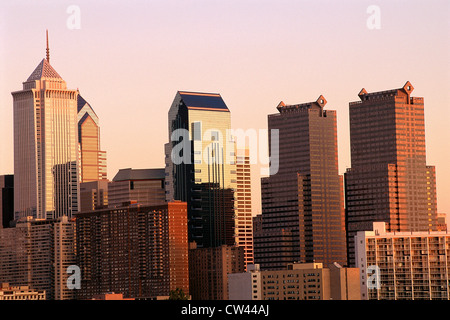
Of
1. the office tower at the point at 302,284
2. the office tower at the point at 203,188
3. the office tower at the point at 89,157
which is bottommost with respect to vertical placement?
the office tower at the point at 302,284

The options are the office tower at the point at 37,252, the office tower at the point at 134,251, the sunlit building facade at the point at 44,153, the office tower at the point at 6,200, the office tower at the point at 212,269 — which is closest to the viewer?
the sunlit building facade at the point at 44,153

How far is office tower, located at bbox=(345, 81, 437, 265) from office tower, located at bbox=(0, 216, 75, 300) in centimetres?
2387

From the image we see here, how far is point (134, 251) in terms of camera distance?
83750 mm

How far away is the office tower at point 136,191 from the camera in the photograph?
79312 mm

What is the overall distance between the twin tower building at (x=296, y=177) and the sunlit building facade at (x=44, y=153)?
133mm

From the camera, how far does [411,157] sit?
74750mm

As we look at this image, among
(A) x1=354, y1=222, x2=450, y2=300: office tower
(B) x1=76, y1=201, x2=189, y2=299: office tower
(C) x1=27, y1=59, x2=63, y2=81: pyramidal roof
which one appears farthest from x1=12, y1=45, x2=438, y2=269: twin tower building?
(C) x1=27, y1=59, x2=63, y2=81: pyramidal roof

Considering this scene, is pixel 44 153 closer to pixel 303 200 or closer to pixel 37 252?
pixel 37 252

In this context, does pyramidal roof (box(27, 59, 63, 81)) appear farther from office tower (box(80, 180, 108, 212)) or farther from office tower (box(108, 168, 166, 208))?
office tower (box(80, 180, 108, 212))

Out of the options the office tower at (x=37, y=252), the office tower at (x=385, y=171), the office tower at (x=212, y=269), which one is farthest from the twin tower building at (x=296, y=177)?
the office tower at (x=37, y=252)

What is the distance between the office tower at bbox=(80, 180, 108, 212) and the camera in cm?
8831

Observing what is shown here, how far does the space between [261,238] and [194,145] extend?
34.7 meters

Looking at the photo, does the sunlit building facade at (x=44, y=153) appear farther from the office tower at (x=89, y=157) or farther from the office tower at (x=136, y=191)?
the office tower at (x=136, y=191)
